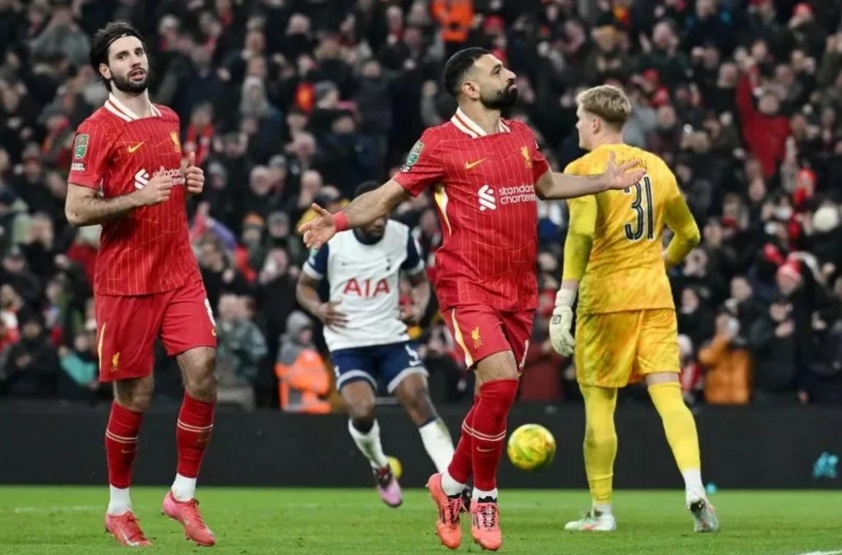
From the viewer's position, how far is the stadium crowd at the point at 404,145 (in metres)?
18.7

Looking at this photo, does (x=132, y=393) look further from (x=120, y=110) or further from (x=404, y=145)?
(x=404, y=145)

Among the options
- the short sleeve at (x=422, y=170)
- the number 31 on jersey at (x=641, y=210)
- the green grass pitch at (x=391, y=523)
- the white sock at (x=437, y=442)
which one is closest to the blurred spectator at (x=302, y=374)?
the green grass pitch at (x=391, y=523)

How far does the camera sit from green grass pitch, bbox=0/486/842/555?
9.82 m

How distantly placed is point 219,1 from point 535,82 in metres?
4.32

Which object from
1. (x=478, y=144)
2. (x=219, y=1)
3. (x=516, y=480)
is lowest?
(x=516, y=480)

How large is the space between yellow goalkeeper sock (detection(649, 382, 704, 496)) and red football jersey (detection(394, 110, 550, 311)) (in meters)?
1.63

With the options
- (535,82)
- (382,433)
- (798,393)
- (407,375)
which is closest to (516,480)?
(382,433)

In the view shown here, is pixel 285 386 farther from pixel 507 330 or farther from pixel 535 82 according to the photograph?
pixel 507 330

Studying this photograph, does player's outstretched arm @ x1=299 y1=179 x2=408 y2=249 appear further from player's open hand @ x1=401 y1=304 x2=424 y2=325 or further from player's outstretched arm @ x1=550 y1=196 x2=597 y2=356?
player's open hand @ x1=401 y1=304 x2=424 y2=325

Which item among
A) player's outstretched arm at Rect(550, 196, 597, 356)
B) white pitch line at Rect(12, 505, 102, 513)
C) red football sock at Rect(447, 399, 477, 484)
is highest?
player's outstretched arm at Rect(550, 196, 597, 356)

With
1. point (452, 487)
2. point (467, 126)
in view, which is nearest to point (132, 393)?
point (452, 487)

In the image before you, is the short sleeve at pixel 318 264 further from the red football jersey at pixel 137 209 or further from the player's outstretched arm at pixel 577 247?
the red football jersey at pixel 137 209

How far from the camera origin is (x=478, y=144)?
10.0m

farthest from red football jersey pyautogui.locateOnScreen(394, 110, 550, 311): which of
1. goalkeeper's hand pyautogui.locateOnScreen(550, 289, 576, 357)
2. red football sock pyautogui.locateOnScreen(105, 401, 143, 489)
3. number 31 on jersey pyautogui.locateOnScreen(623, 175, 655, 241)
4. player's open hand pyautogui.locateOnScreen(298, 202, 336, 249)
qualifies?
red football sock pyautogui.locateOnScreen(105, 401, 143, 489)
